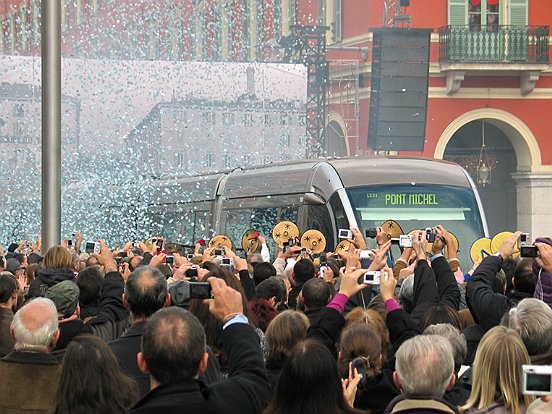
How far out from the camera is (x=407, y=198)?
18453 millimetres

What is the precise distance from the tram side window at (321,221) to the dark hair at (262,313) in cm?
1058

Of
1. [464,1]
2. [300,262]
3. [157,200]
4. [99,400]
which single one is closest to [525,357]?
[99,400]

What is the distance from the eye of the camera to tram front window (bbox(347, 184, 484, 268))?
59.2 ft

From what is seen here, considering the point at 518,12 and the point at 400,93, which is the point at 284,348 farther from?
the point at 518,12

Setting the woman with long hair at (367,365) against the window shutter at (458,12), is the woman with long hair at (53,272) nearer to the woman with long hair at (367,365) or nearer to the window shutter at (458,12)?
the woman with long hair at (367,365)

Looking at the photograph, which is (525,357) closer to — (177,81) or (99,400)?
(99,400)

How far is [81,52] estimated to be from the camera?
36594 mm

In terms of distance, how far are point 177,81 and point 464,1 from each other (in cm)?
807

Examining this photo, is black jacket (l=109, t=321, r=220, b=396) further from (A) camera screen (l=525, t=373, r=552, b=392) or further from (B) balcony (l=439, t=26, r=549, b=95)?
(B) balcony (l=439, t=26, r=549, b=95)

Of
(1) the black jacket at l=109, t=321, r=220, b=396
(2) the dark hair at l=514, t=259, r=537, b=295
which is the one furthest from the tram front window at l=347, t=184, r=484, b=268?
(1) the black jacket at l=109, t=321, r=220, b=396

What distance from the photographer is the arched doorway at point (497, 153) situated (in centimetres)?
3403

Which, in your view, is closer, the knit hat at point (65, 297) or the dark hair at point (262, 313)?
the knit hat at point (65, 297)

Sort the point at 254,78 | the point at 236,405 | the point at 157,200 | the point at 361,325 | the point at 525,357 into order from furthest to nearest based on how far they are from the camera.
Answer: the point at 254,78, the point at 157,200, the point at 361,325, the point at 525,357, the point at 236,405

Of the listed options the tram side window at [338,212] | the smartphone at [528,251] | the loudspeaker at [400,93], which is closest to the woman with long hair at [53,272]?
the smartphone at [528,251]
